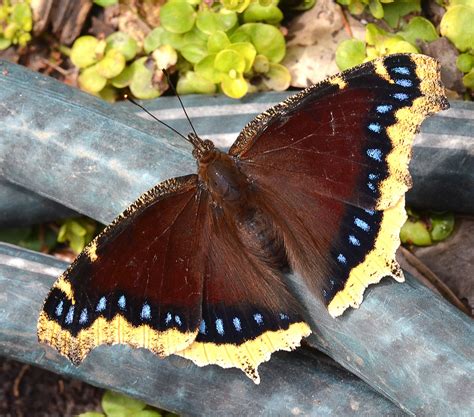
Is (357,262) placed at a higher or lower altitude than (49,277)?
higher

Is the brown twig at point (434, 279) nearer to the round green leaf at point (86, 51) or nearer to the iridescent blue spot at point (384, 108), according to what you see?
the iridescent blue spot at point (384, 108)

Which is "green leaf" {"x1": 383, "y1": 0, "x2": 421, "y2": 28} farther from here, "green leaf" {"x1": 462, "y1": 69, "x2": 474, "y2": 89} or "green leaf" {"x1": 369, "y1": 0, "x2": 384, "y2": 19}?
"green leaf" {"x1": 462, "y1": 69, "x2": 474, "y2": 89}

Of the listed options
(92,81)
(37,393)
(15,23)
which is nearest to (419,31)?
(92,81)

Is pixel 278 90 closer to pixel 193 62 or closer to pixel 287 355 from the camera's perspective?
pixel 193 62

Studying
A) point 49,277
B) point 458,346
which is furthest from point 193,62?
point 458,346

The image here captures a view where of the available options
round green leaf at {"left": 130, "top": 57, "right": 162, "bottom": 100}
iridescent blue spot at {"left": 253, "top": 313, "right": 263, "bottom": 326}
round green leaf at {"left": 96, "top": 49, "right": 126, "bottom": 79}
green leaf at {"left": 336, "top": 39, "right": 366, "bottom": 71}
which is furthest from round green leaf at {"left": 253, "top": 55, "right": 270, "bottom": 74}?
iridescent blue spot at {"left": 253, "top": 313, "right": 263, "bottom": 326}

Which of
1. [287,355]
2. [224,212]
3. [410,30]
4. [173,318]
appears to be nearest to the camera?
[173,318]
